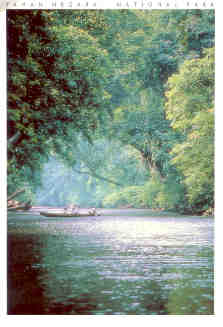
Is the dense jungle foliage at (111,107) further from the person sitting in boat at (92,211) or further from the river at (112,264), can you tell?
the river at (112,264)

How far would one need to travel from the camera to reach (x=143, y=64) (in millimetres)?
7281

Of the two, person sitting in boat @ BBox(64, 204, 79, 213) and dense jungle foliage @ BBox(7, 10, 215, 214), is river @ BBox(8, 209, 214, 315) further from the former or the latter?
dense jungle foliage @ BBox(7, 10, 215, 214)

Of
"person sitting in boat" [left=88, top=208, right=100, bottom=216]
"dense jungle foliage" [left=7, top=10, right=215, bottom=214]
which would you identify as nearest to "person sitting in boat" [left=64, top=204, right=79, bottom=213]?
"dense jungle foliage" [left=7, top=10, right=215, bottom=214]

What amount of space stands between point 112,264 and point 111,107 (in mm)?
2127

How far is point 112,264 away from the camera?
20.6 feet

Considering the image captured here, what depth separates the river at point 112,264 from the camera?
5156mm

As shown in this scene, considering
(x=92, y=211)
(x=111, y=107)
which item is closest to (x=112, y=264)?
(x=92, y=211)

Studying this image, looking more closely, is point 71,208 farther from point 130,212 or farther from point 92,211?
point 130,212

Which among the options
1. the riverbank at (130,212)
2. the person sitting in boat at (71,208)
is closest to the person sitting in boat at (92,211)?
the riverbank at (130,212)
